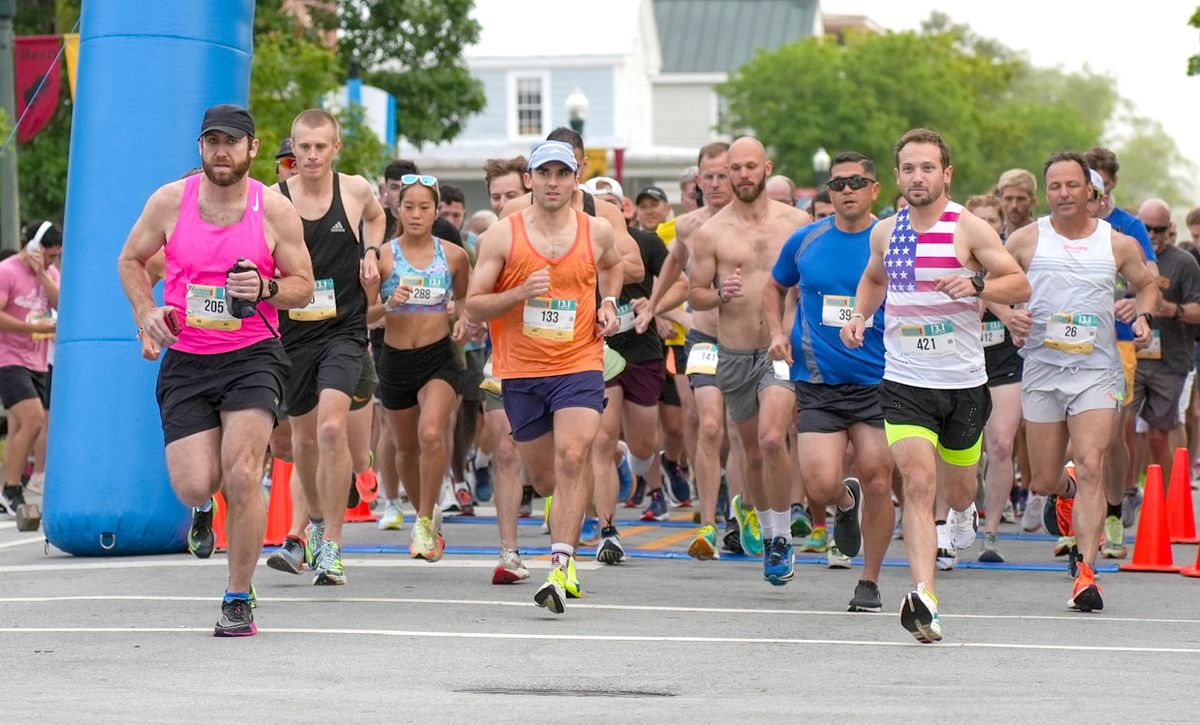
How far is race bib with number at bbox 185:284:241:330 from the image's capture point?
30.2 feet

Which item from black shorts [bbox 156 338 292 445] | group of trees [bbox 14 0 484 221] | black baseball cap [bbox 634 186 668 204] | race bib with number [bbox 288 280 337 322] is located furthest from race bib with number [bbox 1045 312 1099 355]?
group of trees [bbox 14 0 484 221]

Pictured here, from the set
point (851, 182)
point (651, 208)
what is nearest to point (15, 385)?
point (651, 208)

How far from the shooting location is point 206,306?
921 cm

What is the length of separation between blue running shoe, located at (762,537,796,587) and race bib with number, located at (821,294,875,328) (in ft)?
3.82

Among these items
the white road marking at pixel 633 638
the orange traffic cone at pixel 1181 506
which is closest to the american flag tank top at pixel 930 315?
the white road marking at pixel 633 638

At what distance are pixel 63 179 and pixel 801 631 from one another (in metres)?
26.2

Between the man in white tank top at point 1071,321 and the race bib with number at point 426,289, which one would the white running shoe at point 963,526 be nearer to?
the man in white tank top at point 1071,321

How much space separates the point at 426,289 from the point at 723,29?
7932 centimetres

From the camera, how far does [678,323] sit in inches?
623

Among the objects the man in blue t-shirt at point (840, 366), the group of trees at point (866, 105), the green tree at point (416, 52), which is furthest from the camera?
the group of trees at point (866, 105)

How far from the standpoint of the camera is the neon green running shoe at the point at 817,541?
1380 centimetres

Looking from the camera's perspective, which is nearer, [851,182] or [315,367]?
[851,182]

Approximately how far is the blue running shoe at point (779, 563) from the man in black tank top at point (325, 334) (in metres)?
2.21

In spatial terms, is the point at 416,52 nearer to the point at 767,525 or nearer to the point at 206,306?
the point at 767,525
